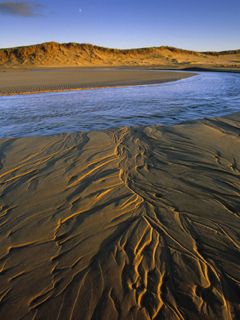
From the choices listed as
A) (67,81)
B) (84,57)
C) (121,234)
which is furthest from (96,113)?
(84,57)

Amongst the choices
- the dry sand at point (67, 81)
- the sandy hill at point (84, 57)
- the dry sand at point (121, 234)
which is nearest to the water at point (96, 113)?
the dry sand at point (121, 234)

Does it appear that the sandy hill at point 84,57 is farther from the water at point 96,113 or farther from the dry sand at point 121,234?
the dry sand at point 121,234

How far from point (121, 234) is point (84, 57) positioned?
203 ft

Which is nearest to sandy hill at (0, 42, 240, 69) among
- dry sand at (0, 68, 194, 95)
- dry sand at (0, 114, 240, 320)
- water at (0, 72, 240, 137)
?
dry sand at (0, 68, 194, 95)

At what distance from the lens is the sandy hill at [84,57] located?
53.3 m

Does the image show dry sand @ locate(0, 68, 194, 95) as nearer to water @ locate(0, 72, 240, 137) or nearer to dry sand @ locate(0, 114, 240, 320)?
water @ locate(0, 72, 240, 137)

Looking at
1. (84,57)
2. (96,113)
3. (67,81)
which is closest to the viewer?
(96,113)

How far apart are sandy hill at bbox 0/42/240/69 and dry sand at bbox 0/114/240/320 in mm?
49438

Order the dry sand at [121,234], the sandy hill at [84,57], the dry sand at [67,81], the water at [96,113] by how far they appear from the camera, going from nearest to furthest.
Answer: the dry sand at [121,234], the water at [96,113], the dry sand at [67,81], the sandy hill at [84,57]

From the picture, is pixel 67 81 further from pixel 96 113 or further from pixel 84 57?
pixel 84 57

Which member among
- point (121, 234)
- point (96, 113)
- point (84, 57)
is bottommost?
point (84, 57)

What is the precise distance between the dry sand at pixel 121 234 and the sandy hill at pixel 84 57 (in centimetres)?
4944

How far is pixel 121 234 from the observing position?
2658 millimetres

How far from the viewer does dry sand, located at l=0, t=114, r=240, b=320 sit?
198 centimetres
